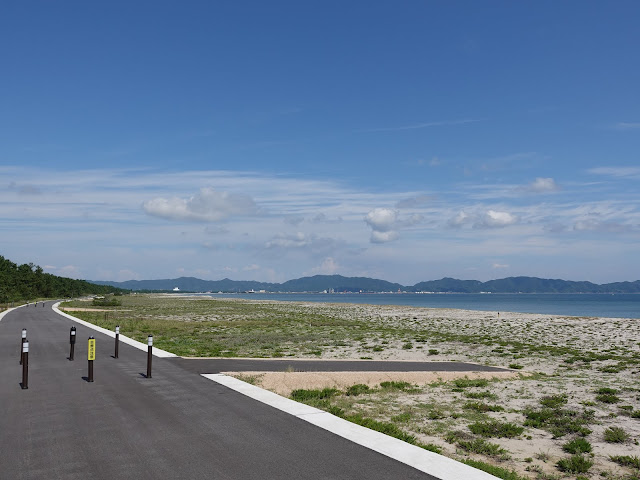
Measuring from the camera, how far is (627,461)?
888cm

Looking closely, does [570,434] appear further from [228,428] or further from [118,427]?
[118,427]

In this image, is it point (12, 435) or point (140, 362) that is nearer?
point (12, 435)

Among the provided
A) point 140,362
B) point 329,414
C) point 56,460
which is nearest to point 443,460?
point 329,414

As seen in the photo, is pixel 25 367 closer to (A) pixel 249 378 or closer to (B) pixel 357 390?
(A) pixel 249 378

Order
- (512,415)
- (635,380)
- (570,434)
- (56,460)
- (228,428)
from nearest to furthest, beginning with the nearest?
1. (56,460)
2. (228,428)
3. (570,434)
4. (512,415)
5. (635,380)

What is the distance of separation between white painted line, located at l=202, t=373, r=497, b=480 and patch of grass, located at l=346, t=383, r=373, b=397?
7.97ft

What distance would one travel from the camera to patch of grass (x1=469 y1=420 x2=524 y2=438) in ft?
34.1

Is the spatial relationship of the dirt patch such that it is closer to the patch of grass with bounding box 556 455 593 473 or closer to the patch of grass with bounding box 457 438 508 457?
the patch of grass with bounding box 457 438 508 457

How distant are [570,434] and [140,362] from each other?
1358 cm

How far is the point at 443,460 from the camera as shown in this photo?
26.1 ft

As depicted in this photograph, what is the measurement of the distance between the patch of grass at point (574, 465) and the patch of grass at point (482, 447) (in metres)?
0.94

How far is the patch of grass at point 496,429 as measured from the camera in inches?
409

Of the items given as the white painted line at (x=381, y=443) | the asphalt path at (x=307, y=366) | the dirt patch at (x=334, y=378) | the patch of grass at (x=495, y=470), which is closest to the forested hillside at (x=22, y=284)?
the asphalt path at (x=307, y=366)

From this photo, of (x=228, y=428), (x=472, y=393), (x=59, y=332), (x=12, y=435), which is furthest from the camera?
(x=59, y=332)
